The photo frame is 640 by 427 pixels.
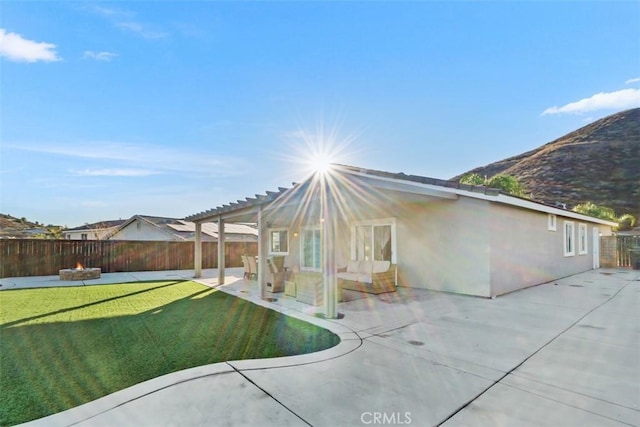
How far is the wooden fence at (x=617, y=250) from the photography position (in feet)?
55.1

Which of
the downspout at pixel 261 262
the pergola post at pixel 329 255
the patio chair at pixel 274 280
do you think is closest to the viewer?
the pergola post at pixel 329 255

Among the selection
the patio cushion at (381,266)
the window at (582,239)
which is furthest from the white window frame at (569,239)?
the patio cushion at (381,266)

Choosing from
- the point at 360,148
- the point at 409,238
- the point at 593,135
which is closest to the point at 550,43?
the point at 360,148

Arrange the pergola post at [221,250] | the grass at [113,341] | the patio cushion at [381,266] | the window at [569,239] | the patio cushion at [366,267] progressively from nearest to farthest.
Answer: the grass at [113,341] → the patio cushion at [381,266] → the patio cushion at [366,267] → the pergola post at [221,250] → the window at [569,239]

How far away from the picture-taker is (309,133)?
10.0 m

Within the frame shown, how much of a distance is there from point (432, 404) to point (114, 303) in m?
7.95

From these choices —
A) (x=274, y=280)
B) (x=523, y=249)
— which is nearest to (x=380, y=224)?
(x=274, y=280)

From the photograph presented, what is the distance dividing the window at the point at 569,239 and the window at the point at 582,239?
1.23 meters

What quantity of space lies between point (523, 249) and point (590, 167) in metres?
53.8

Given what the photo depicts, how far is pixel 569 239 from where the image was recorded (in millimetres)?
13547

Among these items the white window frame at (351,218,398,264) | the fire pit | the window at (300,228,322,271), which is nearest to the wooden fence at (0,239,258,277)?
the fire pit

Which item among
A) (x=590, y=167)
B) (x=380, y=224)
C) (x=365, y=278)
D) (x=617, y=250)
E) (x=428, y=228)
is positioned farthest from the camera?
(x=590, y=167)

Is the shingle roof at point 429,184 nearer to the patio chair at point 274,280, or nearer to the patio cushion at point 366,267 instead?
the patio chair at point 274,280

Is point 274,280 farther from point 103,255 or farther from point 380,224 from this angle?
point 103,255
